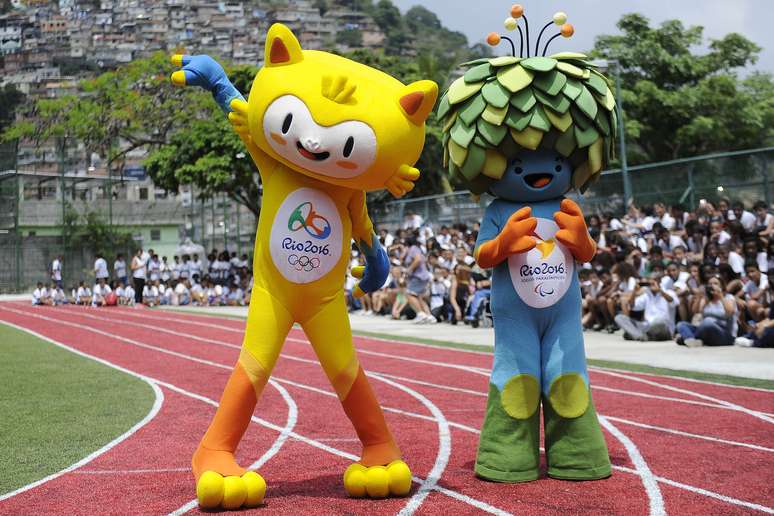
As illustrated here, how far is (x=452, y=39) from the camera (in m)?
123

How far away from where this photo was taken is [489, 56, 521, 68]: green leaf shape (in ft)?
19.7

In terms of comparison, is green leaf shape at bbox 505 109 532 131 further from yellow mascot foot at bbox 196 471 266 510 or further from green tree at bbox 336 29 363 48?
green tree at bbox 336 29 363 48

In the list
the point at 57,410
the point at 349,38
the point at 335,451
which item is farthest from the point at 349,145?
the point at 349,38

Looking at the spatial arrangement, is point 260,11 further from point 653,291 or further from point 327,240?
point 327,240

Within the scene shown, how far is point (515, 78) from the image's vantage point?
232 inches

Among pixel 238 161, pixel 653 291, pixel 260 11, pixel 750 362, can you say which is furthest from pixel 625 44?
pixel 260 11

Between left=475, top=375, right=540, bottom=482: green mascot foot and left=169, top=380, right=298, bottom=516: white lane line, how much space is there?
1562 mm

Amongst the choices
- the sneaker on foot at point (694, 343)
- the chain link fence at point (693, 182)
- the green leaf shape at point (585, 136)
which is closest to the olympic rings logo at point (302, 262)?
the green leaf shape at point (585, 136)

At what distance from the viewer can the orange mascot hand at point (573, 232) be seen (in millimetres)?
5891

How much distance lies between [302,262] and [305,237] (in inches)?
5.6

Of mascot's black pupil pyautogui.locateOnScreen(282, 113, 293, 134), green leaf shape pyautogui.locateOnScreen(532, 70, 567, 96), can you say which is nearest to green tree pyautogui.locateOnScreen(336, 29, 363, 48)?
green leaf shape pyautogui.locateOnScreen(532, 70, 567, 96)

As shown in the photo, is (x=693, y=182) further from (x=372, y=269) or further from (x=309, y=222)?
(x=309, y=222)

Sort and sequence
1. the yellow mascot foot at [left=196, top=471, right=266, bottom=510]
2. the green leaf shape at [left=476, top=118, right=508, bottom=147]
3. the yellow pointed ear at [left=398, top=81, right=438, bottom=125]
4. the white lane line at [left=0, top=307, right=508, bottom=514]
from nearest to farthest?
the yellow mascot foot at [left=196, top=471, right=266, bottom=510]
the white lane line at [left=0, top=307, right=508, bottom=514]
the yellow pointed ear at [left=398, top=81, right=438, bottom=125]
the green leaf shape at [left=476, top=118, right=508, bottom=147]

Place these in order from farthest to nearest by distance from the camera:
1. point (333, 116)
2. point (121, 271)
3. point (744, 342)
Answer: point (121, 271) → point (744, 342) → point (333, 116)
